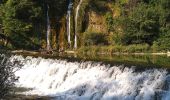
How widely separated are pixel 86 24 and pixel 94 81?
24.4 metres

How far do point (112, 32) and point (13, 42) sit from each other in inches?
414

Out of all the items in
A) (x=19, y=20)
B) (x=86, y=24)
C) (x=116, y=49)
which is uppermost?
(x=19, y=20)

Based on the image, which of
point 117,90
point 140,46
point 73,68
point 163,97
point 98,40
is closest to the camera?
point 163,97

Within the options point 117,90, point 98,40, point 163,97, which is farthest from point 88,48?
point 163,97

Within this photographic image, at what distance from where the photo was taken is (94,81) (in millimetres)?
24109

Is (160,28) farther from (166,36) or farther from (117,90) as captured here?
(117,90)

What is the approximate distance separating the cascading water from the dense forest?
48.6 feet

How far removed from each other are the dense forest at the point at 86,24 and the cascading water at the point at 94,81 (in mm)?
14812

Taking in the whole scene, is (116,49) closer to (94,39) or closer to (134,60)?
(94,39)

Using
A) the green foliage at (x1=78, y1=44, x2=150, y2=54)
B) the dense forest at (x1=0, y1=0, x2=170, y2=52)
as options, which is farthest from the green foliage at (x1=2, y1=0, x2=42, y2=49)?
the green foliage at (x1=78, y1=44, x2=150, y2=54)

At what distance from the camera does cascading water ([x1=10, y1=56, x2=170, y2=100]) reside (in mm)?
20672

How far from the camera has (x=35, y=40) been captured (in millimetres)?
49156

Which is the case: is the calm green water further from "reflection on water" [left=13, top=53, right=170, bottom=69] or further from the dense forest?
the dense forest

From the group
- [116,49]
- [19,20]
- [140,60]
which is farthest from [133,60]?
[19,20]
